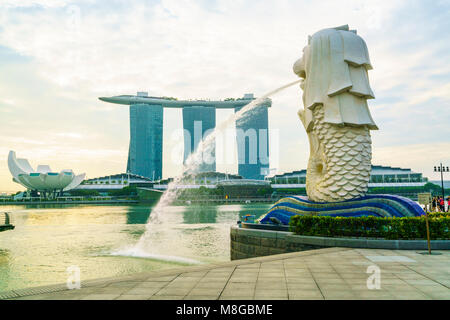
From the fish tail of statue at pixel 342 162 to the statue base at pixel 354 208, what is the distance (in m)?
0.39

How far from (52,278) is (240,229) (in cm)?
577

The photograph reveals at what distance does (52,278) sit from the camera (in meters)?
10.8

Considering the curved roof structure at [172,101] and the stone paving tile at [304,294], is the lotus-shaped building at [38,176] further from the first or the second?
the stone paving tile at [304,294]

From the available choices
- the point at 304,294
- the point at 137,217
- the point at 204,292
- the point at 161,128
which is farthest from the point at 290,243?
the point at 161,128

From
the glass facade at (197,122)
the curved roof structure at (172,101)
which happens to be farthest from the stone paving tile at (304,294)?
the glass facade at (197,122)

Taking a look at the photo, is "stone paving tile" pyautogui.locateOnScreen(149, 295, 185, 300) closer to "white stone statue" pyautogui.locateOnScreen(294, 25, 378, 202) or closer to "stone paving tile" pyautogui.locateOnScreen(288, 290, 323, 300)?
"stone paving tile" pyautogui.locateOnScreen(288, 290, 323, 300)

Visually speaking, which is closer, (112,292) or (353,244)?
(112,292)

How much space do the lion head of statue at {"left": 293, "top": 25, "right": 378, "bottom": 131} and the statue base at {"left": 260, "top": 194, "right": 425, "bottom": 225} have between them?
2.67 m

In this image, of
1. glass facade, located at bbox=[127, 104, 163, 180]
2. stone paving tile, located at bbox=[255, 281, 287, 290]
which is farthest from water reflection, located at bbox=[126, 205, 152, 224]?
glass facade, located at bbox=[127, 104, 163, 180]

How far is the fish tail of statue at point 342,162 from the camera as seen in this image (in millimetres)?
12148

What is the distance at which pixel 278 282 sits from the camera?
597cm
